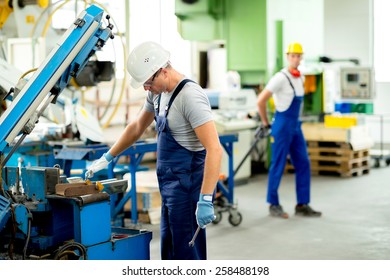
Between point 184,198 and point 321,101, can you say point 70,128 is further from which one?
point 321,101

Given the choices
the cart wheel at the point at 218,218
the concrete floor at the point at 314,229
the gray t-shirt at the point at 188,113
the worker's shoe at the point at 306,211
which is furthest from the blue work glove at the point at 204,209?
the worker's shoe at the point at 306,211

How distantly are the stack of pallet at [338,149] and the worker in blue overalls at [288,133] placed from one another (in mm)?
2516

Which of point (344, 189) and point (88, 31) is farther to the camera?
point (344, 189)

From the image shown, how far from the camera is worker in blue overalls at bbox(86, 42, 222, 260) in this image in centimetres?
366

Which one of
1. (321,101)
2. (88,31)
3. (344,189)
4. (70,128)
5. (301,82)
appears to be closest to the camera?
(88,31)

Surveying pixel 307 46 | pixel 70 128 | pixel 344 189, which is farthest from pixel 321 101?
pixel 70 128

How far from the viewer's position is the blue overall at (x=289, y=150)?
698 centimetres

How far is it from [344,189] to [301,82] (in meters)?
2.04

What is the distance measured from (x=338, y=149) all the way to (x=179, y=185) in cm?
607

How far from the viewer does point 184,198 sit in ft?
12.5

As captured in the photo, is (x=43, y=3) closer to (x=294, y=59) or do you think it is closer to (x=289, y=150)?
(x=294, y=59)

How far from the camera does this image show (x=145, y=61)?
3732mm

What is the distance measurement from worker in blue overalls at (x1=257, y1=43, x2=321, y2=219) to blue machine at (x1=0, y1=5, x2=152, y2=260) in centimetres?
326

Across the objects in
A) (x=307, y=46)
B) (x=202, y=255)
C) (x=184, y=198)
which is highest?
(x=307, y=46)
